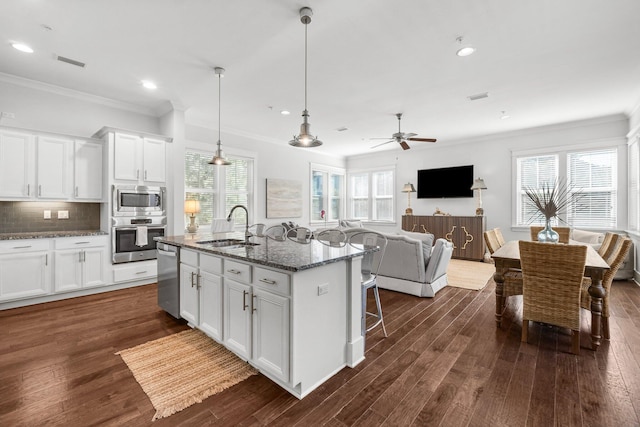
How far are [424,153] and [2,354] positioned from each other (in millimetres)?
8048

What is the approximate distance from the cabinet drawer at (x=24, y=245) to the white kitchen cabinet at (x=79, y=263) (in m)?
0.13

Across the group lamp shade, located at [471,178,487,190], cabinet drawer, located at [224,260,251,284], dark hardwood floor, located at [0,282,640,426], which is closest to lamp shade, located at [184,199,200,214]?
dark hardwood floor, located at [0,282,640,426]

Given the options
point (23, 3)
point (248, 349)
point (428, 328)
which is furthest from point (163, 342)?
point (23, 3)

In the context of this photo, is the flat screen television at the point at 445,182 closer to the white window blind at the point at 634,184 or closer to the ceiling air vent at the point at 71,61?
the white window blind at the point at 634,184

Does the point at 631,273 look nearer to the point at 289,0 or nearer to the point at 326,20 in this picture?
the point at 326,20

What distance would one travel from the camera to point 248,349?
213 cm

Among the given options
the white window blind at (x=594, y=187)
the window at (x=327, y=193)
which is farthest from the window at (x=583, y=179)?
the window at (x=327, y=193)

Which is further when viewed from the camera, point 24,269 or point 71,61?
point 24,269

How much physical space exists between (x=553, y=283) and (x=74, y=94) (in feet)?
20.5

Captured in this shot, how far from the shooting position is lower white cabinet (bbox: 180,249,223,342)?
2.44 metres

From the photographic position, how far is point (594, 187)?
5.57 m

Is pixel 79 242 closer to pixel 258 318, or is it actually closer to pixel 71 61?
pixel 71 61

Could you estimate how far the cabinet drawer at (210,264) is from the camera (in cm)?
240

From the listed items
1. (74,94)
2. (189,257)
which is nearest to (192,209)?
(74,94)
